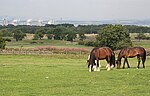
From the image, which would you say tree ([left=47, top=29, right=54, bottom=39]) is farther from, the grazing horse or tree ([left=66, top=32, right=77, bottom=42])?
the grazing horse

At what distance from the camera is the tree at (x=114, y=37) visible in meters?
105

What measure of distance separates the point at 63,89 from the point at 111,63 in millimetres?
12918

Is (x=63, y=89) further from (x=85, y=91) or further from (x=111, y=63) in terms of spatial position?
(x=111, y=63)

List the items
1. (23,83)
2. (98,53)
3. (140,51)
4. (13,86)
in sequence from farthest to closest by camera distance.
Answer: (140,51) → (98,53) → (23,83) → (13,86)

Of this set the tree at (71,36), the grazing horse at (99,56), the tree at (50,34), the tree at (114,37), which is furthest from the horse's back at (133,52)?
the tree at (50,34)

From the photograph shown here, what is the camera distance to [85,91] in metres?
15.9

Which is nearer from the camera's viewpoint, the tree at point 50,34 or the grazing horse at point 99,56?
the grazing horse at point 99,56

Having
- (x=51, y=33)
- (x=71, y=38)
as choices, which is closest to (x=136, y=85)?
(x=71, y=38)

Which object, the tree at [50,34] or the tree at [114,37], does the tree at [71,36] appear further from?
the tree at [114,37]

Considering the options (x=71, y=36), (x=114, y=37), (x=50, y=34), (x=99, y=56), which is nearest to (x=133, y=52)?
(x=99, y=56)

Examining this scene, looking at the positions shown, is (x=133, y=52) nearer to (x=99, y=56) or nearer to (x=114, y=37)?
(x=99, y=56)

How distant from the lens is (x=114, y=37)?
107375 mm

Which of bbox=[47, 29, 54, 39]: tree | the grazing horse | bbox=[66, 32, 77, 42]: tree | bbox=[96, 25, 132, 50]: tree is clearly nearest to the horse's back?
the grazing horse

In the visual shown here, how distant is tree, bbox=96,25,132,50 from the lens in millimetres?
105375
